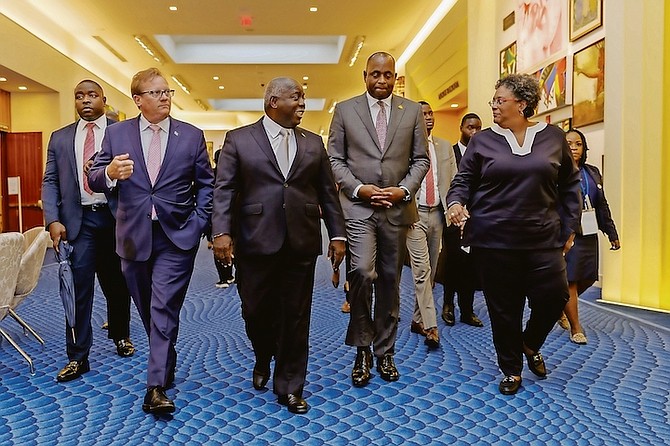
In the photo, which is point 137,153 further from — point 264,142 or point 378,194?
point 378,194

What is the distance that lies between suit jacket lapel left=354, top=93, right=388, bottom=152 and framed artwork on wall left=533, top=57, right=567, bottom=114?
4444mm

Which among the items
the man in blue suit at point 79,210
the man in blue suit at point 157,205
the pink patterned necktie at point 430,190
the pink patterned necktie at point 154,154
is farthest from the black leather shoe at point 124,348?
the pink patterned necktie at point 430,190

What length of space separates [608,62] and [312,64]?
36.6 feet

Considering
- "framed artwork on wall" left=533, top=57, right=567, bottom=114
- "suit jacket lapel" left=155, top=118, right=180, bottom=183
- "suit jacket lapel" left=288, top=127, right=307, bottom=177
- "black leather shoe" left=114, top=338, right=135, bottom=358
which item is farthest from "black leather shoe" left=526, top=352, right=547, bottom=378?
"framed artwork on wall" left=533, top=57, right=567, bottom=114

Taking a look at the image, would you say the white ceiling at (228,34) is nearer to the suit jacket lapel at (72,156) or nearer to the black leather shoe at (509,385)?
the suit jacket lapel at (72,156)

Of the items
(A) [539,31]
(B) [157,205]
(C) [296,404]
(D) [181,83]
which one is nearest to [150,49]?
(D) [181,83]

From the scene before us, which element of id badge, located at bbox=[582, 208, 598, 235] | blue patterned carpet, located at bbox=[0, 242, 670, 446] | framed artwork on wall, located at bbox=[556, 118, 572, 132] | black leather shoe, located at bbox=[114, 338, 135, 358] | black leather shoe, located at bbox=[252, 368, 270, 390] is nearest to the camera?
blue patterned carpet, located at bbox=[0, 242, 670, 446]

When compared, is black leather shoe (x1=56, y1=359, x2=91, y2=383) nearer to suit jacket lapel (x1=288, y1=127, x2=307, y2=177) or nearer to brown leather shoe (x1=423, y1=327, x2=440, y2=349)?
suit jacket lapel (x1=288, y1=127, x2=307, y2=177)

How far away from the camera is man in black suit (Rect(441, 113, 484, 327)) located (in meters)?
5.25

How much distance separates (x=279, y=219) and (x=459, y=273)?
8.41 ft

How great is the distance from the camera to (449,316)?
5.29 meters

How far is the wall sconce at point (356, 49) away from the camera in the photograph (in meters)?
14.4

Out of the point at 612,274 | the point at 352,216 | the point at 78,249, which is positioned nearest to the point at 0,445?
the point at 78,249

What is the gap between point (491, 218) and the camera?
3.49 m
